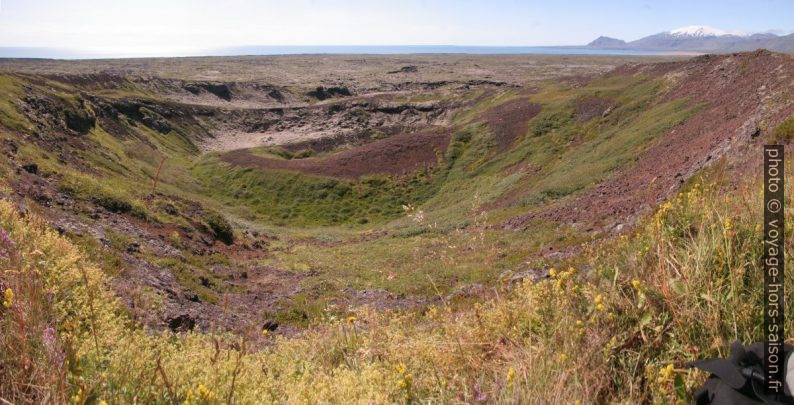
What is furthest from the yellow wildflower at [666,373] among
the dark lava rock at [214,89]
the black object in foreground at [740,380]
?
the dark lava rock at [214,89]

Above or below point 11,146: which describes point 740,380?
below

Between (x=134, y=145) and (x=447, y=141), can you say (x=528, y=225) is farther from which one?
(x=134, y=145)

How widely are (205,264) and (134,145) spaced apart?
37.1 meters

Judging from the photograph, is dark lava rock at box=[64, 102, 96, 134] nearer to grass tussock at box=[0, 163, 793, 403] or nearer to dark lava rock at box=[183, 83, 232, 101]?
grass tussock at box=[0, 163, 793, 403]

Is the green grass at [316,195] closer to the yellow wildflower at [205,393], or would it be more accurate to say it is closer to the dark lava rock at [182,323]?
the dark lava rock at [182,323]

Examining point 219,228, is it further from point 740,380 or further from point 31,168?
point 740,380

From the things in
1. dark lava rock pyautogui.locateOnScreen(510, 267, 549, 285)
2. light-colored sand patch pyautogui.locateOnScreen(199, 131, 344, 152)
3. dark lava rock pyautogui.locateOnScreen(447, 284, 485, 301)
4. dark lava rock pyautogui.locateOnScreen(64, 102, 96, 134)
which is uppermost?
dark lava rock pyautogui.locateOnScreen(64, 102, 96, 134)

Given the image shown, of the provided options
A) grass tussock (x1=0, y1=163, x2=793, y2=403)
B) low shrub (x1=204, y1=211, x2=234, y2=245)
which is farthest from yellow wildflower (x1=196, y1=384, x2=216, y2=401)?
low shrub (x1=204, y1=211, x2=234, y2=245)

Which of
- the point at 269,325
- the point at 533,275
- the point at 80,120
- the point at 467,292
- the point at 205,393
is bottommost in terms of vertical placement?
the point at 269,325

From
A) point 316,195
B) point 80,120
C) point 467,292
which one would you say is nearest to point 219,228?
point 316,195

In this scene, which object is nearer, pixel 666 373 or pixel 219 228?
pixel 666 373

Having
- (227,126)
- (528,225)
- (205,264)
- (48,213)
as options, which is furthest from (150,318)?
(227,126)

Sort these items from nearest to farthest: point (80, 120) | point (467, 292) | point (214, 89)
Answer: point (467, 292) < point (80, 120) < point (214, 89)

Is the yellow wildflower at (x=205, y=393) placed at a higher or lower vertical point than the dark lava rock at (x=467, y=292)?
higher
